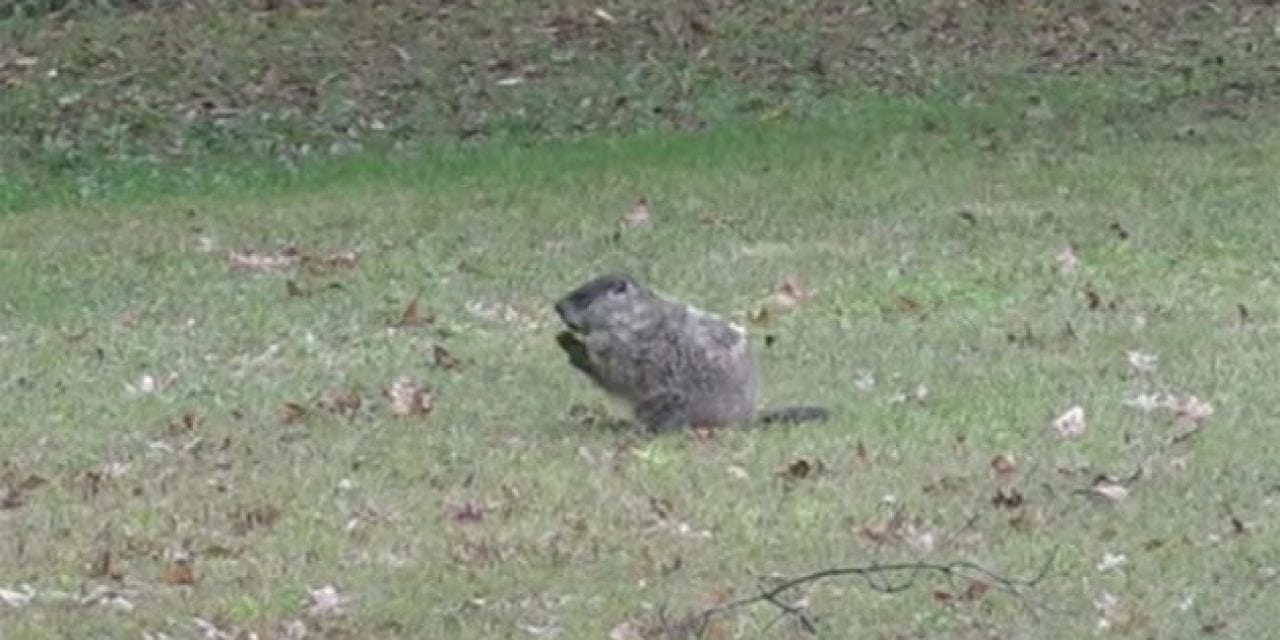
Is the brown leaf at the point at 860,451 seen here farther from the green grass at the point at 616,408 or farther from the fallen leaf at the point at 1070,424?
the fallen leaf at the point at 1070,424

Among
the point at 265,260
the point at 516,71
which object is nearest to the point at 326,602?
the point at 265,260

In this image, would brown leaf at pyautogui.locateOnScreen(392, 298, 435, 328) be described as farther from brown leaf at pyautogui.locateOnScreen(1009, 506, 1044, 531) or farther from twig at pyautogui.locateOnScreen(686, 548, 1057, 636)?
twig at pyautogui.locateOnScreen(686, 548, 1057, 636)

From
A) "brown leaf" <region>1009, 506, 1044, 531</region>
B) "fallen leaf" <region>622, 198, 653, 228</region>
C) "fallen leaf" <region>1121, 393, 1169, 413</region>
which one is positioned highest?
"brown leaf" <region>1009, 506, 1044, 531</region>

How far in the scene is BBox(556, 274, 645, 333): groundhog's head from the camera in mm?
9227

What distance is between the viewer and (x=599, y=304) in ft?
30.3

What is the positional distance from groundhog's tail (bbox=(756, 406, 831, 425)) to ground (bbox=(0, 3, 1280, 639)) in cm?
11

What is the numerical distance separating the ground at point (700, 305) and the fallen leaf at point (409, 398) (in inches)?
0.9

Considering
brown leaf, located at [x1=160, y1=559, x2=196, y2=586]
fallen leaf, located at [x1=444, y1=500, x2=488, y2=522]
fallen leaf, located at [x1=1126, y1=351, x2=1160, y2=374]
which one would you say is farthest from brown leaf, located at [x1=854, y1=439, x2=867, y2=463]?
brown leaf, located at [x1=160, y1=559, x2=196, y2=586]

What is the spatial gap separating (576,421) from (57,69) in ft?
37.2

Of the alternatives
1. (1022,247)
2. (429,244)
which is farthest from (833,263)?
(429,244)

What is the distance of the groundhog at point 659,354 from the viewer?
922 centimetres

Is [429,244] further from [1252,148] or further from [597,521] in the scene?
[597,521]

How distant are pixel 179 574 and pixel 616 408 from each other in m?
2.14

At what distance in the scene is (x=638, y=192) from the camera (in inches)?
614
